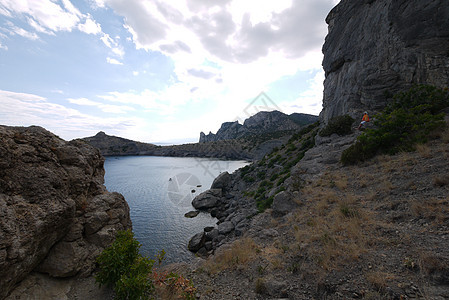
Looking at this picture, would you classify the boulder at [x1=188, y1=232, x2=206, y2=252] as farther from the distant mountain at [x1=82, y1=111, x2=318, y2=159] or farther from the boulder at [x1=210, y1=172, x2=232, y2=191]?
the distant mountain at [x1=82, y1=111, x2=318, y2=159]

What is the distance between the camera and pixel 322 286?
539cm

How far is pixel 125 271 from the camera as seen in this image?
596cm

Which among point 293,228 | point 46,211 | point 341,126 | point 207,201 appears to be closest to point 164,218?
point 207,201

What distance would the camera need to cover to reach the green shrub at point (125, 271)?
17.3 ft

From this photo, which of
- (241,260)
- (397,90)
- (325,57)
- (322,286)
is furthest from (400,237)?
(325,57)

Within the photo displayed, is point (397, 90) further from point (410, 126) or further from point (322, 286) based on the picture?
point (322, 286)

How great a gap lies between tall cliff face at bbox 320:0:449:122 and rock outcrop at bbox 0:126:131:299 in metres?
29.9

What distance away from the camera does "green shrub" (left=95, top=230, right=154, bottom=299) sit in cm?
527

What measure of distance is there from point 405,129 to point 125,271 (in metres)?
20.9

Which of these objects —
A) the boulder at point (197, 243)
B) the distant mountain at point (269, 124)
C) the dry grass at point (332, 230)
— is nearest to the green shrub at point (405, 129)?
the dry grass at point (332, 230)

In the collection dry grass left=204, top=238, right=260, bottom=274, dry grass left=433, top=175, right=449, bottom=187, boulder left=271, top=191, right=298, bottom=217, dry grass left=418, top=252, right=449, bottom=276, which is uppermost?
dry grass left=433, top=175, right=449, bottom=187

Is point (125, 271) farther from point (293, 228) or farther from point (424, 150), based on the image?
point (424, 150)

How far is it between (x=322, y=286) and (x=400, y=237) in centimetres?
354

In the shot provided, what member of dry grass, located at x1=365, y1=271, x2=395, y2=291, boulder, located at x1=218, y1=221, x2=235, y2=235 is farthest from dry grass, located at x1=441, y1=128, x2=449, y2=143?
boulder, located at x1=218, y1=221, x2=235, y2=235
